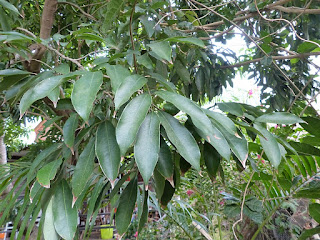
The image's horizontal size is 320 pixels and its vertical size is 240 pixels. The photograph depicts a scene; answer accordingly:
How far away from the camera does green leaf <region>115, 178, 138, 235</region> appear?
0.56 meters

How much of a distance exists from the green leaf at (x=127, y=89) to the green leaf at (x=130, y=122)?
1 cm

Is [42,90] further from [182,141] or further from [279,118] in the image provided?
[279,118]

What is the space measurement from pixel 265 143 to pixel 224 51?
35.4 inches

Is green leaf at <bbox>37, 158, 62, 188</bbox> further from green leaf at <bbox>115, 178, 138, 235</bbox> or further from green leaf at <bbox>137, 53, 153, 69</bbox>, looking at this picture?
green leaf at <bbox>137, 53, 153, 69</bbox>

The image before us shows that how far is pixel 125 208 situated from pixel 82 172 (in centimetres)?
13

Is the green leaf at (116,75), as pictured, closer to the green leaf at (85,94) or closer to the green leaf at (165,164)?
the green leaf at (85,94)

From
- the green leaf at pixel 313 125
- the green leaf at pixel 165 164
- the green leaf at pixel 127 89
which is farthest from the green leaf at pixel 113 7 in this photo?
the green leaf at pixel 313 125

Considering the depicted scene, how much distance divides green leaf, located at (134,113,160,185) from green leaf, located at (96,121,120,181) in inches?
2.3

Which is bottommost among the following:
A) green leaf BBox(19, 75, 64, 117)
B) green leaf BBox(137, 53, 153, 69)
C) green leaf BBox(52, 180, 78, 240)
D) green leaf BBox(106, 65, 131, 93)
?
green leaf BBox(52, 180, 78, 240)

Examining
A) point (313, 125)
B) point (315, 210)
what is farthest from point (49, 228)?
point (315, 210)

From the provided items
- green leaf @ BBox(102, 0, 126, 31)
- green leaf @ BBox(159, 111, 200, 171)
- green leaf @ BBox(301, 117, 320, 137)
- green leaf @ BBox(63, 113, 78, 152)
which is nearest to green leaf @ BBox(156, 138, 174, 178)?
green leaf @ BBox(159, 111, 200, 171)

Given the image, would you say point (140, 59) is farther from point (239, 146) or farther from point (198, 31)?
point (198, 31)

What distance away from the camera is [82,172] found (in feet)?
1.64

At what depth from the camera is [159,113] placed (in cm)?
50
